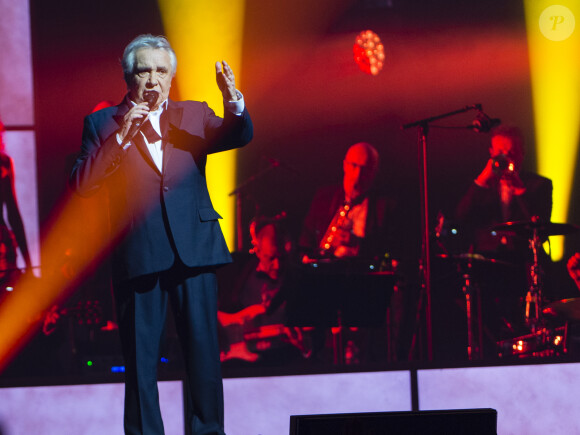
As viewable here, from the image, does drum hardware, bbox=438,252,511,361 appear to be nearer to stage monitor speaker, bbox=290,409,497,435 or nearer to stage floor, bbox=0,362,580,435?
stage floor, bbox=0,362,580,435

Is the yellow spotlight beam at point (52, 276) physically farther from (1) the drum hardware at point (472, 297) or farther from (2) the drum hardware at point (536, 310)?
(2) the drum hardware at point (536, 310)

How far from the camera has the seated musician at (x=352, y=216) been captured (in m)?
4.59

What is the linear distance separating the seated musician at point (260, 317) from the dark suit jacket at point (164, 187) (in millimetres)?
2346

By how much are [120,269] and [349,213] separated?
8.81 feet

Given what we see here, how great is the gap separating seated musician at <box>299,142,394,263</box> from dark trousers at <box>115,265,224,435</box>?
2.30m

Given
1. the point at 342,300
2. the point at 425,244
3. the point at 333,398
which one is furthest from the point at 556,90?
the point at 333,398

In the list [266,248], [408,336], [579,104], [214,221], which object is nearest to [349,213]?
[266,248]

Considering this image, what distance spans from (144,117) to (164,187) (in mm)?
242

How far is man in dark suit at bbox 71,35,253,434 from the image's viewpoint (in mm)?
2172

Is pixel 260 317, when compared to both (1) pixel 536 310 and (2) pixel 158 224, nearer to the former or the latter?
(1) pixel 536 310

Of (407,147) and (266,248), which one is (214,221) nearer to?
(266,248)

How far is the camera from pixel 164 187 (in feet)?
7.29

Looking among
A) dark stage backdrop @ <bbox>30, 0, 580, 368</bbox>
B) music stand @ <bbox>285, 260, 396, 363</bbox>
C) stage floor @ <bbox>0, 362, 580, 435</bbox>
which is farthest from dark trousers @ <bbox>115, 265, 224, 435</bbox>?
dark stage backdrop @ <bbox>30, 0, 580, 368</bbox>

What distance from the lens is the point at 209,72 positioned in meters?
4.73
